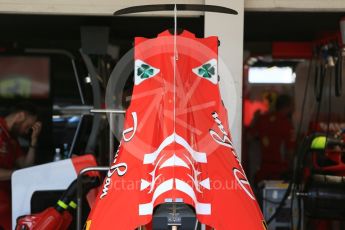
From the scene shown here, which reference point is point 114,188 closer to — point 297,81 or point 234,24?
point 234,24

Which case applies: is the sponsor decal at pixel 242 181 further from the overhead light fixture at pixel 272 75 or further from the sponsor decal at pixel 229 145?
the overhead light fixture at pixel 272 75

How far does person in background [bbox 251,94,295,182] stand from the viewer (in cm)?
670

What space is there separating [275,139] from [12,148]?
327 cm

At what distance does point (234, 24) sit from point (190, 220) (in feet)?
6.63

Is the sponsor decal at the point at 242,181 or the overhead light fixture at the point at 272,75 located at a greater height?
the overhead light fixture at the point at 272,75

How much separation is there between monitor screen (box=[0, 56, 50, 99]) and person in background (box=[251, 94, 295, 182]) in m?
2.73

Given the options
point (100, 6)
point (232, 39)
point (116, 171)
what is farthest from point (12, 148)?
point (116, 171)

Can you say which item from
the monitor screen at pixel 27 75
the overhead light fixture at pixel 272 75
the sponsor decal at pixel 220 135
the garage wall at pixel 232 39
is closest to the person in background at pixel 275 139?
the overhead light fixture at pixel 272 75

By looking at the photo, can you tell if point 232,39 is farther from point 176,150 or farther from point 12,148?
point 12,148

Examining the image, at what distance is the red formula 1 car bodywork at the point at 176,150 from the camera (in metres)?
2.27

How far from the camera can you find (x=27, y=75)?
6406 mm

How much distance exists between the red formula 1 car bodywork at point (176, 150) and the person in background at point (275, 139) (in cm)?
405

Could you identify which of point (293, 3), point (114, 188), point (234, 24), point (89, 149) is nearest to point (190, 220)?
point (114, 188)

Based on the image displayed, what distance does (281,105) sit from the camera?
6812 mm
